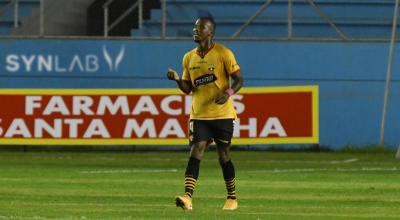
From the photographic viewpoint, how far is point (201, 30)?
13.7 meters

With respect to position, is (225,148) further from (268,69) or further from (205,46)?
(268,69)

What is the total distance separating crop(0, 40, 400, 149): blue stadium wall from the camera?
98.0ft

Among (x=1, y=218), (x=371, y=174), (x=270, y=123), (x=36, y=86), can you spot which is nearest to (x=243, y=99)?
(x=270, y=123)

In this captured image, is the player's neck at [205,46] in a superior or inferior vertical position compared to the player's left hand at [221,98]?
superior

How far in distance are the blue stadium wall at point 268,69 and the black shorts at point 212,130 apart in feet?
52.3

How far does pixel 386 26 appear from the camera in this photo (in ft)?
101

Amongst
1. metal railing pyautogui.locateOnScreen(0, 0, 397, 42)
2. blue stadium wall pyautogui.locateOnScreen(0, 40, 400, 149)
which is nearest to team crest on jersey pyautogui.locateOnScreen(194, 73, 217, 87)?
metal railing pyautogui.locateOnScreen(0, 0, 397, 42)

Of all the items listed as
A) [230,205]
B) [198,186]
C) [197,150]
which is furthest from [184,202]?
[198,186]

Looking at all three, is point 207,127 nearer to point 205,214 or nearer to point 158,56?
point 205,214

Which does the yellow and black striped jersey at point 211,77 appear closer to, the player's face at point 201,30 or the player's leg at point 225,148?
the player's leg at point 225,148

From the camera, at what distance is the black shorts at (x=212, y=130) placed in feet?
45.8

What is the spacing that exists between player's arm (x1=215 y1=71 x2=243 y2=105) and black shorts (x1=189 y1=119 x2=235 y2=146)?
0.88ft

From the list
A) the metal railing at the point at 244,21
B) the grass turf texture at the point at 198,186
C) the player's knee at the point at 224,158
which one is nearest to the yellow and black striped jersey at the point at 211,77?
the player's knee at the point at 224,158

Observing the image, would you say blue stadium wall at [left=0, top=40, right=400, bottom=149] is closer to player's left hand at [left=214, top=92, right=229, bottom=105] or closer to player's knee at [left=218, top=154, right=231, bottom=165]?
player's knee at [left=218, top=154, right=231, bottom=165]
